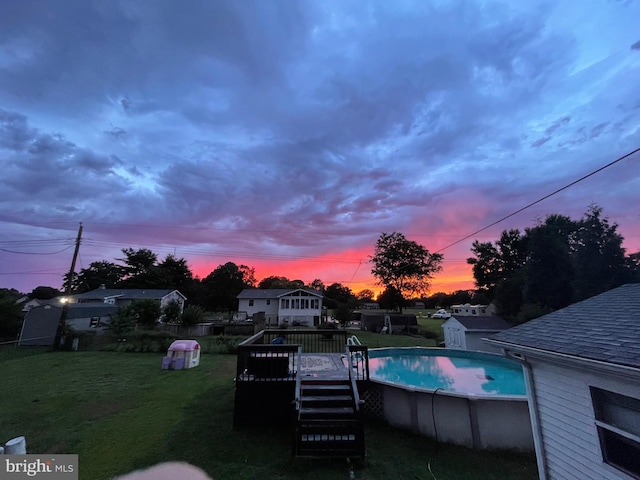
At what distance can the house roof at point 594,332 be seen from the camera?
3305 mm

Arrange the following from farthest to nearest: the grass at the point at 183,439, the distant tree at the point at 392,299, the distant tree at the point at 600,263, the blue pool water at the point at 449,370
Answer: the distant tree at the point at 392,299
the distant tree at the point at 600,263
the blue pool water at the point at 449,370
the grass at the point at 183,439

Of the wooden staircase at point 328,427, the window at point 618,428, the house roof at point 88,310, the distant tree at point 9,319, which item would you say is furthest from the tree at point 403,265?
the window at point 618,428

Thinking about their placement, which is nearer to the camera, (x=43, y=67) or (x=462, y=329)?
(x=43, y=67)

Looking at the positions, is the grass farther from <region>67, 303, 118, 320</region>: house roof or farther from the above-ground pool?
<region>67, 303, 118, 320</region>: house roof

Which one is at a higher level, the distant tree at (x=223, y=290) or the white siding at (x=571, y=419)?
the distant tree at (x=223, y=290)

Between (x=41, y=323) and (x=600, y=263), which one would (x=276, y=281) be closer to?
(x=41, y=323)

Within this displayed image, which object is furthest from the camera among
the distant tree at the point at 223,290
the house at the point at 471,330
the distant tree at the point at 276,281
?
the distant tree at the point at 276,281

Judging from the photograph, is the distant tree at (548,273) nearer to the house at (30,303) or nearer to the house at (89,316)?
the house at (89,316)

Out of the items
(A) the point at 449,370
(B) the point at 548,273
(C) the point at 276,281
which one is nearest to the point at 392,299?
(B) the point at 548,273

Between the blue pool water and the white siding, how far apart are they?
654 centimetres

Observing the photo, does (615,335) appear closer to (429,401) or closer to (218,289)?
(429,401)

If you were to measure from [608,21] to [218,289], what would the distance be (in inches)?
1996

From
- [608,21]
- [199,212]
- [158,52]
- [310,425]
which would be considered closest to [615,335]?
[310,425]

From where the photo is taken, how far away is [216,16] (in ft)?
30.5
